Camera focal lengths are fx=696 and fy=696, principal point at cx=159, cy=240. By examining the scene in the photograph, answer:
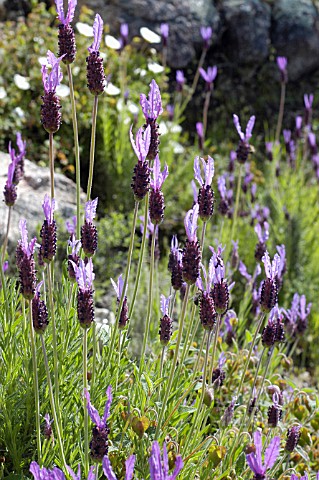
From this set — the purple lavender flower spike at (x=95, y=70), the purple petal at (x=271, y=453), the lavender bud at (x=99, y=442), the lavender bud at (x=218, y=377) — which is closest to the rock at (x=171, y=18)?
the lavender bud at (x=218, y=377)

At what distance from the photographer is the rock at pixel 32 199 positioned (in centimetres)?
336

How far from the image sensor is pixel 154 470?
1.07 meters

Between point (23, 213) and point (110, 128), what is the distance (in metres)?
1.40

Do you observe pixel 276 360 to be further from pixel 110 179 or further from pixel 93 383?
pixel 110 179

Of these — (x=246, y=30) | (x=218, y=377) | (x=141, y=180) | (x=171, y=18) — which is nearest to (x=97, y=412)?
(x=141, y=180)

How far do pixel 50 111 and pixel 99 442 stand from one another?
751mm

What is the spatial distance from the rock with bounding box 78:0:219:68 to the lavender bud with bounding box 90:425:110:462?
5414 millimetres

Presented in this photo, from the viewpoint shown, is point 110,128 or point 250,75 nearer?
point 110,128

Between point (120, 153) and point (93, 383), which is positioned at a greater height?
point (120, 153)

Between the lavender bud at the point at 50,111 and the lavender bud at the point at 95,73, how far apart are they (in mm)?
111

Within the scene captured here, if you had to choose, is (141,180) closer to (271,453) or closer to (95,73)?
(95,73)

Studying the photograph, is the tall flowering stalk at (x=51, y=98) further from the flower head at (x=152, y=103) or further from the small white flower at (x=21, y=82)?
the small white flower at (x=21, y=82)

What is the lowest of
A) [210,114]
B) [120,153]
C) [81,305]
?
[81,305]

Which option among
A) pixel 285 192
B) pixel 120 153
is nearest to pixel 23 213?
pixel 120 153
